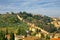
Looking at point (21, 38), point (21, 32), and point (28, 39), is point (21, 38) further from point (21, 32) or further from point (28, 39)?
point (21, 32)

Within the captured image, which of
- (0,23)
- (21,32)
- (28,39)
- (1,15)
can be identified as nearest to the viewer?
(28,39)

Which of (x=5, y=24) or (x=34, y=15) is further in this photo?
(x=34, y=15)

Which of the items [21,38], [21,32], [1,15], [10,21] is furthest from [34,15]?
[21,38]

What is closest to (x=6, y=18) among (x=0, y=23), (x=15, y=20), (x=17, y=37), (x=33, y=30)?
(x=15, y=20)

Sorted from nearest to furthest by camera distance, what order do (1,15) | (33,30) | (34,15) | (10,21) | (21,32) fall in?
(21,32), (33,30), (10,21), (1,15), (34,15)

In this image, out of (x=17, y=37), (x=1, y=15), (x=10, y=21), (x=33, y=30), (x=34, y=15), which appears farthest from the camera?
(x=34, y=15)

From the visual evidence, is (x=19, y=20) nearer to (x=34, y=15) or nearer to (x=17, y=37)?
(x=34, y=15)

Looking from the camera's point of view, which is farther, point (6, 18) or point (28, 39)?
point (6, 18)

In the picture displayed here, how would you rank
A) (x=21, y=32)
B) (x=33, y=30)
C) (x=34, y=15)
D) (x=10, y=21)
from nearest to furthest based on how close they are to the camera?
(x=21, y=32), (x=33, y=30), (x=10, y=21), (x=34, y=15)
